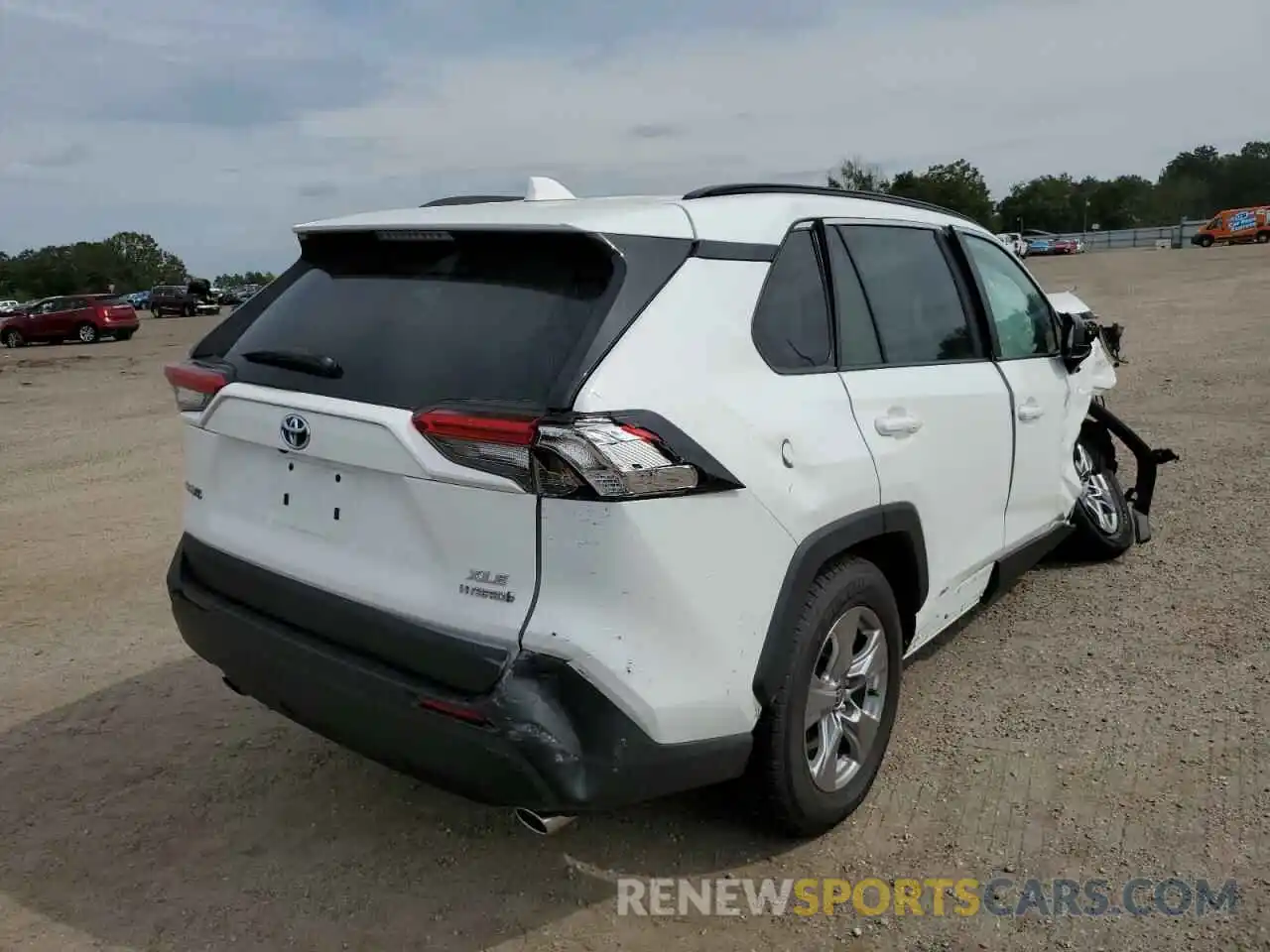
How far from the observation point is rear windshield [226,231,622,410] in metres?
2.48

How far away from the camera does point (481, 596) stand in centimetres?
243

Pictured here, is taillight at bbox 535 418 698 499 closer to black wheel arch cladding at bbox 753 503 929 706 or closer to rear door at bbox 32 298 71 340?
black wheel arch cladding at bbox 753 503 929 706

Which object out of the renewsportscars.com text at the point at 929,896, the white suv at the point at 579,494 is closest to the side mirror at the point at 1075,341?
the white suv at the point at 579,494

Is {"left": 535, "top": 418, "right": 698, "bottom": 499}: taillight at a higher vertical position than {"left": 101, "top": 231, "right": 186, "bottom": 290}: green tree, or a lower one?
lower

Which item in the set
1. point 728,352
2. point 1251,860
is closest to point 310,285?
point 728,352

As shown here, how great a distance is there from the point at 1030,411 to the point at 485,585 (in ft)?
8.78

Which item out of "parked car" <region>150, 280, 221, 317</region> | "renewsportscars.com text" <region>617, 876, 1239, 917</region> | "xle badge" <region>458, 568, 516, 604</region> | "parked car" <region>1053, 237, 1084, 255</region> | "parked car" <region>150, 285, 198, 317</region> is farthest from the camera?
"parked car" <region>1053, 237, 1084, 255</region>

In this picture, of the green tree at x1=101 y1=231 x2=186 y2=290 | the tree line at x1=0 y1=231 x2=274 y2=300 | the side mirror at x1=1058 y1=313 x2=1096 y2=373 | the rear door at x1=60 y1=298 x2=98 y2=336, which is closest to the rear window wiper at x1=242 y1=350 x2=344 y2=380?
the side mirror at x1=1058 y1=313 x2=1096 y2=373

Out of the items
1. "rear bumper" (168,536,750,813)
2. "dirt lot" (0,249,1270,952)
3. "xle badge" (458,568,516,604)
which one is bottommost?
"dirt lot" (0,249,1270,952)

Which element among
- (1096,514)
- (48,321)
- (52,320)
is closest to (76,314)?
(52,320)

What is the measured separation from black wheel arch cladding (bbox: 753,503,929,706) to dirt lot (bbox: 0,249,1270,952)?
1.95 feet

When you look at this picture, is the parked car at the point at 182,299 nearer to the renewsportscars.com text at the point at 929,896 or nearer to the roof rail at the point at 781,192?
the roof rail at the point at 781,192

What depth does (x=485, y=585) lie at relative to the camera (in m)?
2.42

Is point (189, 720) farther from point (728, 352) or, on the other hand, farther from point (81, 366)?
point (81, 366)
